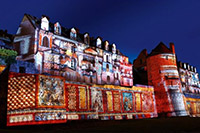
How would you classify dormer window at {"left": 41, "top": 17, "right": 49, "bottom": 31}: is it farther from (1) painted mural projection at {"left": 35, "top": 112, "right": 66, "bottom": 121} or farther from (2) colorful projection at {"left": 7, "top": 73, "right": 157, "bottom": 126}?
(1) painted mural projection at {"left": 35, "top": 112, "right": 66, "bottom": 121}

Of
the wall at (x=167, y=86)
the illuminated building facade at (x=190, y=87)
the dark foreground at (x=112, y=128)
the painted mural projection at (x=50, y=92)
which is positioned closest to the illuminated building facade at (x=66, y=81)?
the painted mural projection at (x=50, y=92)

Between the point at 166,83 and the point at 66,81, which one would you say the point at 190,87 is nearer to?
the point at 166,83

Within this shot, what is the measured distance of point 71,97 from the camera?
22.3m

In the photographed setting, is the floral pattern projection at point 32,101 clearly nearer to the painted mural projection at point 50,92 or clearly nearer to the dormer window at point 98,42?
the painted mural projection at point 50,92

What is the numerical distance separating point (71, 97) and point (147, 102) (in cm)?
1533

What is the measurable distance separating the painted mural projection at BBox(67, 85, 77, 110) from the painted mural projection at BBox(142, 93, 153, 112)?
44.9ft

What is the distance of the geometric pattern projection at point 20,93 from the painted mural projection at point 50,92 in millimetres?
707

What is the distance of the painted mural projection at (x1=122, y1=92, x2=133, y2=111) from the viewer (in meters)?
28.8

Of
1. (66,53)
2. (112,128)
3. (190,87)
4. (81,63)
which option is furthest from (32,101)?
(190,87)

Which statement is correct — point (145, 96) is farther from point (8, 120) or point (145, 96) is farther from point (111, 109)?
point (8, 120)

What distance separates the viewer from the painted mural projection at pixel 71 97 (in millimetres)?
22047

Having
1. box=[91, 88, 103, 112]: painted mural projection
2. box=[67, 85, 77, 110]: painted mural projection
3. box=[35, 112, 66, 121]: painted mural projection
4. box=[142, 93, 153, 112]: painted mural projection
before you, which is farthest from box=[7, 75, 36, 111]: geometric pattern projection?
box=[142, 93, 153, 112]: painted mural projection

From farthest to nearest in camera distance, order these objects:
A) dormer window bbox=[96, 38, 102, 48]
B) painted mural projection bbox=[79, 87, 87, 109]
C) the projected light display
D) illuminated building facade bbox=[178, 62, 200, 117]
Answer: illuminated building facade bbox=[178, 62, 200, 117], dormer window bbox=[96, 38, 102, 48], painted mural projection bbox=[79, 87, 87, 109], the projected light display

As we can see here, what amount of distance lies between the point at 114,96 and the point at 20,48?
545 inches
